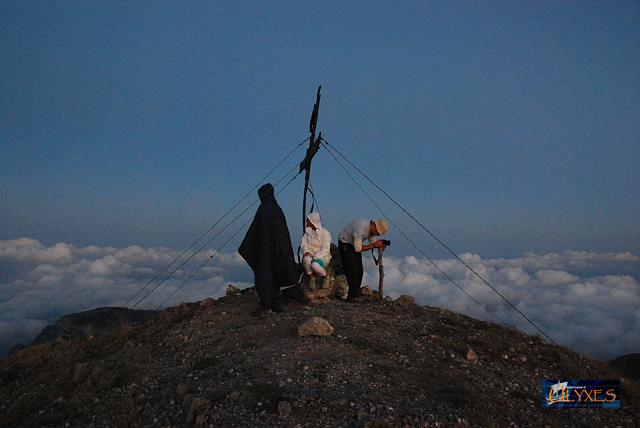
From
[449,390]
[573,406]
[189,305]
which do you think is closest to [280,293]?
[189,305]

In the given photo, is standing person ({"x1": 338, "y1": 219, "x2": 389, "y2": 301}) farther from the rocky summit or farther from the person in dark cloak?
the person in dark cloak

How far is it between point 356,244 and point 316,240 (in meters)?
1.06

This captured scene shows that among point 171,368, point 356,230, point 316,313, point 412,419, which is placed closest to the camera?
point 412,419

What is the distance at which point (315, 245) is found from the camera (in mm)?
11070

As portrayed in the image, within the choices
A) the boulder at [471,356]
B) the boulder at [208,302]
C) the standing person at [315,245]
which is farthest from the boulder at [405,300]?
the boulder at [208,302]

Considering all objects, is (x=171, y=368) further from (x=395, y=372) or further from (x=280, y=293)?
(x=395, y=372)

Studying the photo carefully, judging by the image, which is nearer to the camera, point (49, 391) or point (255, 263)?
point (49, 391)

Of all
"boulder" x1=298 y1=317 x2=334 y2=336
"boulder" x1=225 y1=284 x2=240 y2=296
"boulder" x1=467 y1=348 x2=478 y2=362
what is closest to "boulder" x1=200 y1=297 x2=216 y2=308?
"boulder" x1=225 y1=284 x2=240 y2=296

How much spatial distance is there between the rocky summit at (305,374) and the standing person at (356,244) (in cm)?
79

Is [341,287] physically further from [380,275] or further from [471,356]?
[471,356]

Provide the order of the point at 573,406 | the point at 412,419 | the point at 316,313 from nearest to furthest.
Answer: the point at 412,419
the point at 573,406
the point at 316,313

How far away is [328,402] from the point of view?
259 inches

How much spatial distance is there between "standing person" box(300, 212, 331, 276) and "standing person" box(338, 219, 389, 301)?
755 millimetres

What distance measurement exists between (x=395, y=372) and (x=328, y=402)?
159cm
